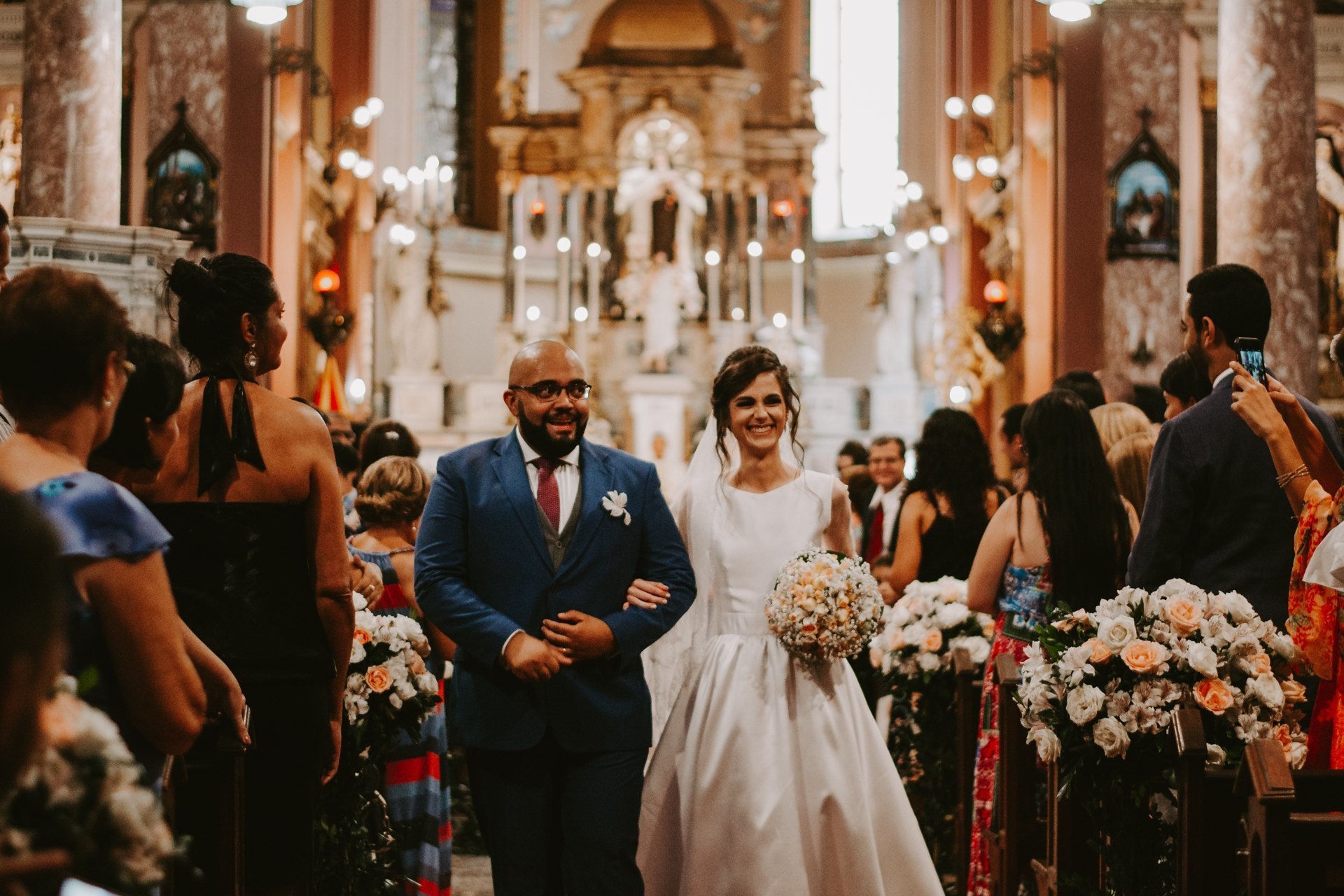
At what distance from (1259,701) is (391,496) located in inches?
120

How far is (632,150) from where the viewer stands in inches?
1019

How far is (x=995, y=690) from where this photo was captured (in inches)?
229

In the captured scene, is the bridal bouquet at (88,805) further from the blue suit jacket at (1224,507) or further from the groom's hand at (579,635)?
the blue suit jacket at (1224,507)

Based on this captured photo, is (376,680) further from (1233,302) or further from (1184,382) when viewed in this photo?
(1184,382)

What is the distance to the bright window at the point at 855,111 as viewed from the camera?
29.0m

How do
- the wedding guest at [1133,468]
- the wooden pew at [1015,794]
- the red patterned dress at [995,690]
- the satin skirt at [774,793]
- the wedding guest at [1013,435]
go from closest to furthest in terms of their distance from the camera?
the satin skirt at [774,793], the wooden pew at [1015,794], the red patterned dress at [995,690], the wedding guest at [1133,468], the wedding guest at [1013,435]

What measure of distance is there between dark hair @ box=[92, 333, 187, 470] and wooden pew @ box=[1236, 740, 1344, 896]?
7.78ft

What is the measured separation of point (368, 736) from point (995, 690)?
7.24ft

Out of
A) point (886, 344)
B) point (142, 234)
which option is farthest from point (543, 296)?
point (142, 234)

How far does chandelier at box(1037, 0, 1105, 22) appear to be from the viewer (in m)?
11.3

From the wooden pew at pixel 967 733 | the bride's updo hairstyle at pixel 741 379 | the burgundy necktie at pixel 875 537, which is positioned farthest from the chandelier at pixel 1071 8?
the bride's updo hairstyle at pixel 741 379

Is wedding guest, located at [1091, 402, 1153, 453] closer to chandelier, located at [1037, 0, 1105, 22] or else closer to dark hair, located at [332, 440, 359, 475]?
dark hair, located at [332, 440, 359, 475]

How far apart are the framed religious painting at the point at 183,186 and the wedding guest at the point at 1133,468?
11090 mm

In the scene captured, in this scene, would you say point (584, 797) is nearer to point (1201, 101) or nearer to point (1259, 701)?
point (1259, 701)
